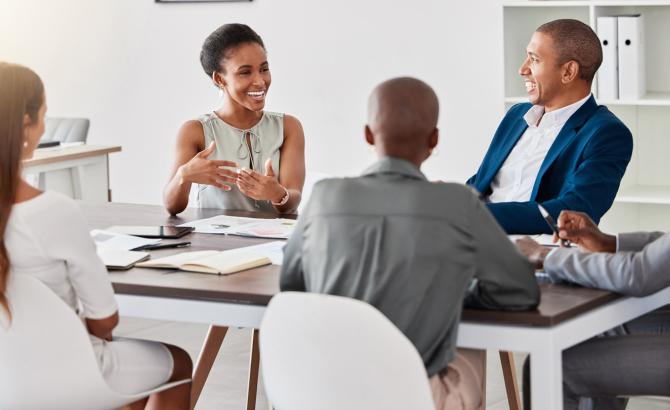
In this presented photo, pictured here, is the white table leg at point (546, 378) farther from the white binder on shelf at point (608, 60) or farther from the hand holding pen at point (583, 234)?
the white binder on shelf at point (608, 60)

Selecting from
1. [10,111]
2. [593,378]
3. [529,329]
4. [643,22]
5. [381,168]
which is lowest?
[593,378]

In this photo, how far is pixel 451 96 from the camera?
5.03 meters

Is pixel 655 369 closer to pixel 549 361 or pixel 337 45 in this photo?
pixel 549 361

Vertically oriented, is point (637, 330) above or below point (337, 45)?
below

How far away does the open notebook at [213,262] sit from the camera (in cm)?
229

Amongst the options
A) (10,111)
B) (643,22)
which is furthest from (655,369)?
(643,22)

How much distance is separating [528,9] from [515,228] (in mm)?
2018

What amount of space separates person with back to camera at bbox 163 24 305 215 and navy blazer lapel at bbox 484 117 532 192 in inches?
22.5

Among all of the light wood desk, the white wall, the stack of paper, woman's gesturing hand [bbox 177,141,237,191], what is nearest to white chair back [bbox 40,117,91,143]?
the light wood desk

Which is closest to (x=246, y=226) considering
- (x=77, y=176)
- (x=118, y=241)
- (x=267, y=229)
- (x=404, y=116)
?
(x=267, y=229)

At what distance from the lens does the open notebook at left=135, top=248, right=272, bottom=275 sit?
7.53 feet

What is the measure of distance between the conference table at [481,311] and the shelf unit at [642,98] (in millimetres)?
2214

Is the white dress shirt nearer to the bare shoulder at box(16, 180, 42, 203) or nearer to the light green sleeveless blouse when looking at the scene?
the light green sleeveless blouse

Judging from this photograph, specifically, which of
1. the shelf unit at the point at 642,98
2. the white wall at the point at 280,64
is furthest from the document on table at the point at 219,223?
the white wall at the point at 280,64
